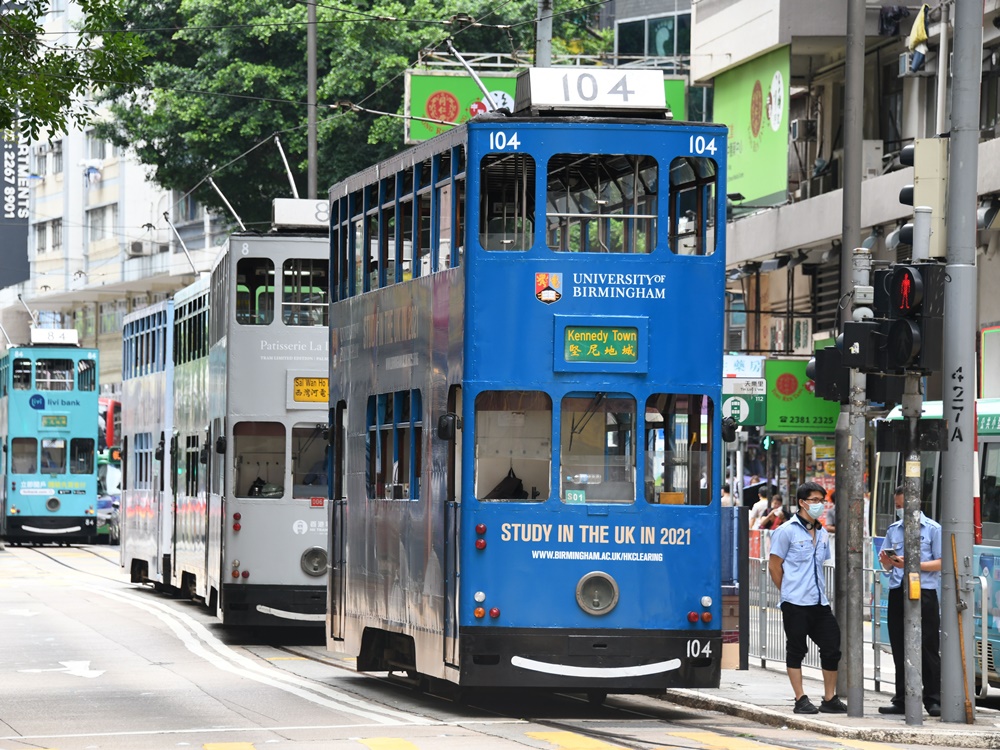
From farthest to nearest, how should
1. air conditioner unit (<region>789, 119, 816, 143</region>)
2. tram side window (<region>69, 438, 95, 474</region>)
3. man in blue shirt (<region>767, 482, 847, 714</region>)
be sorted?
tram side window (<region>69, 438, 95, 474</region>), air conditioner unit (<region>789, 119, 816, 143</region>), man in blue shirt (<region>767, 482, 847, 714</region>)

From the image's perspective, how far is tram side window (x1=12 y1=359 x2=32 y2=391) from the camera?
49812mm

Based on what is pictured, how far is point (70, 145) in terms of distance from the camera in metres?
85.9

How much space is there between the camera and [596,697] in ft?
54.4

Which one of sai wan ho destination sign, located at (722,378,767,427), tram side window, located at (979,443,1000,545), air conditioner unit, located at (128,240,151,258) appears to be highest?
air conditioner unit, located at (128,240,151,258)

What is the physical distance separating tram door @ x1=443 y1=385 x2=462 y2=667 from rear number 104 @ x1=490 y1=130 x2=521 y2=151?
1.69m

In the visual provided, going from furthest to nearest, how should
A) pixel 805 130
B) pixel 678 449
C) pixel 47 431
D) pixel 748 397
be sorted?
pixel 47 431 → pixel 805 130 → pixel 748 397 → pixel 678 449

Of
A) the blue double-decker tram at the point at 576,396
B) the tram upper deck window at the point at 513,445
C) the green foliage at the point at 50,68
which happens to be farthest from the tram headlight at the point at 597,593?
the green foliage at the point at 50,68

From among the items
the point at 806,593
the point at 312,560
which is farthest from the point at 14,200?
the point at 806,593

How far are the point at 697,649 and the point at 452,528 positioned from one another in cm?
188

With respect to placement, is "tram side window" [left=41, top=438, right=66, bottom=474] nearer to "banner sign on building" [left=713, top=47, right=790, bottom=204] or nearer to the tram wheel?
"banner sign on building" [left=713, top=47, right=790, bottom=204]

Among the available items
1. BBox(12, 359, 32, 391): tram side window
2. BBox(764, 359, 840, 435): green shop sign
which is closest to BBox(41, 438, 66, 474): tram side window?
BBox(12, 359, 32, 391): tram side window

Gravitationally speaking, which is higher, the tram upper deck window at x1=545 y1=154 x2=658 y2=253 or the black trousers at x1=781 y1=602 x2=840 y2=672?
the tram upper deck window at x1=545 y1=154 x2=658 y2=253

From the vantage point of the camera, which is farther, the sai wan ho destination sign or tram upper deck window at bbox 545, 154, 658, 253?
the sai wan ho destination sign

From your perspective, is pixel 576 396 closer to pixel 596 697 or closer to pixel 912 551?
pixel 912 551
